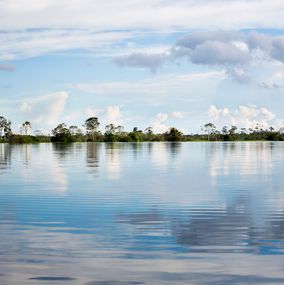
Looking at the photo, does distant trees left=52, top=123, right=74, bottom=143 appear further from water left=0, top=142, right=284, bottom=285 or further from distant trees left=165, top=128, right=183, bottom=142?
water left=0, top=142, right=284, bottom=285

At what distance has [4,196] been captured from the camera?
16859mm

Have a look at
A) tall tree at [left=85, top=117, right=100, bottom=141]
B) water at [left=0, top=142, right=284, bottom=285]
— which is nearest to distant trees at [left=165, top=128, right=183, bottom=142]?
tall tree at [left=85, top=117, right=100, bottom=141]

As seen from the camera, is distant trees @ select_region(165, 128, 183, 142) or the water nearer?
the water

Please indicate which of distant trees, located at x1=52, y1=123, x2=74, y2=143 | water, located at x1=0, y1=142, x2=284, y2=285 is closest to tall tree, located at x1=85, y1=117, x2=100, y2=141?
distant trees, located at x1=52, y1=123, x2=74, y2=143

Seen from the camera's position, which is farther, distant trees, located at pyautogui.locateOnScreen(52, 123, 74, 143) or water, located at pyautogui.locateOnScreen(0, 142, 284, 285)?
distant trees, located at pyautogui.locateOnScreen(52, 123, 74, 143)

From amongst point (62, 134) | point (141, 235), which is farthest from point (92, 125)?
point (141, 235)

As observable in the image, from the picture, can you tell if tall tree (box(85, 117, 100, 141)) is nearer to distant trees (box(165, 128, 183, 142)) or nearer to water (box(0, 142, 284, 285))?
distant trees (box(165, 128, 183, 142))

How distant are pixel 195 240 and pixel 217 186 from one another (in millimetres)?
10468

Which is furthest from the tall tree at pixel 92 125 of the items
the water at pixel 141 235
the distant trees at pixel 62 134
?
the water at pixel 141 235

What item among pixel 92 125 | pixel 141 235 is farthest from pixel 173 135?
pixel 141 235

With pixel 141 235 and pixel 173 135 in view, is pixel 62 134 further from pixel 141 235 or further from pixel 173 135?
pixel 141 235

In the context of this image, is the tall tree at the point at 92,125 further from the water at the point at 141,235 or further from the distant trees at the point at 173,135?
the water at the point at 141,235

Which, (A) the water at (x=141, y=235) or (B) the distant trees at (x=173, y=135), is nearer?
(A) the water at (x=141, y=235)

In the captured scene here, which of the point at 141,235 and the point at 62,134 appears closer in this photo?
the point at 141,235
